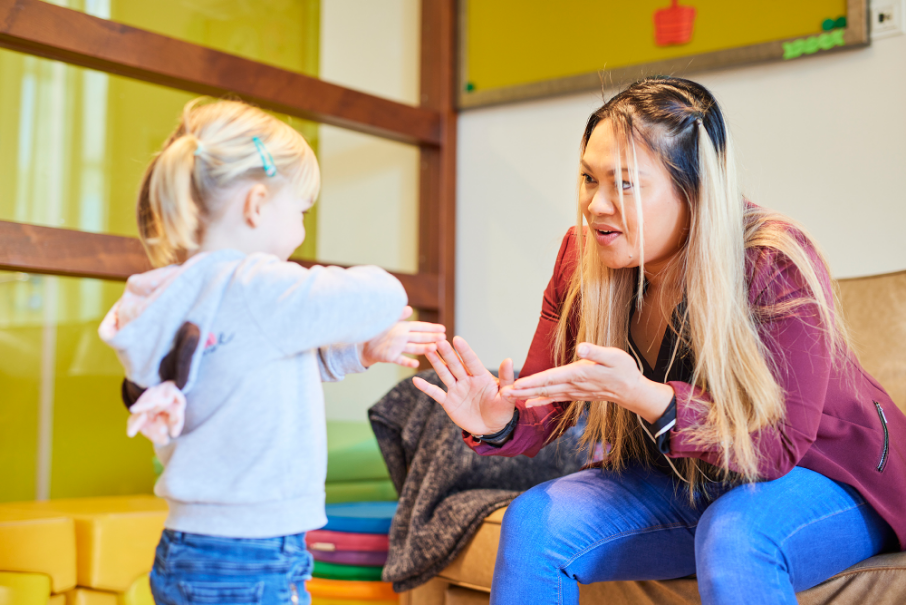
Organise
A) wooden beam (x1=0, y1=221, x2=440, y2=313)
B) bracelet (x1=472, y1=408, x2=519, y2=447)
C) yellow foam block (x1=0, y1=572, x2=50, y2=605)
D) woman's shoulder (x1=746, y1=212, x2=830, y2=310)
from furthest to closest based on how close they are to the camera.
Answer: wooden beam (x1=0, y1=221, x2=440, y2=313) < yellow foam block (x1=0, y1=572, x2=50, y2=605) < bracelet (x1=472, y1=408, x2=519, y2=447) < woman's shoulder (x1=746, y1=212, x2=830, y2=310)

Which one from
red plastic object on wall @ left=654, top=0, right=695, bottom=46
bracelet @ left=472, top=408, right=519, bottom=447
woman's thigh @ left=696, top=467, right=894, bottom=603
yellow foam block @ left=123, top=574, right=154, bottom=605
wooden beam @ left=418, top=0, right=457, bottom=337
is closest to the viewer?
woman's thigh @ left=696, top=467, right=894, bottom=603

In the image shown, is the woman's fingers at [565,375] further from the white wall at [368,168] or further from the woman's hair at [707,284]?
the white wall at [368,168]

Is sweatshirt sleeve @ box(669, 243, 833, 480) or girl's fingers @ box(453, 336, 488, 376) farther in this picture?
girl's fingers @ box(453, 336, 488, 376)

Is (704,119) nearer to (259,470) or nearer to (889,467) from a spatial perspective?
(889,467)

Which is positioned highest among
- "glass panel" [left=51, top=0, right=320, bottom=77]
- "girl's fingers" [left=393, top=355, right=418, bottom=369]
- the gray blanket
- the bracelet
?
"glass panel" [left=51, top=0, right=320, bottom=77]

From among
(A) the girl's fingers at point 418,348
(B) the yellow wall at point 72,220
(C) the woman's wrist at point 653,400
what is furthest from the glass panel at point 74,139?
(C) the woman's wrist at point 653,400

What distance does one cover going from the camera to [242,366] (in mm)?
851

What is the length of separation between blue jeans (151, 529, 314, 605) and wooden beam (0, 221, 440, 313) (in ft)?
3.50

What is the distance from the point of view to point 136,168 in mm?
1994

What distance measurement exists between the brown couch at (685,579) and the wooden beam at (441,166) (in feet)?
3.71

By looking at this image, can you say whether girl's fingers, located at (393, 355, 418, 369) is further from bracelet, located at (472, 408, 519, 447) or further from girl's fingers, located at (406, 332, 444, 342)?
bracelet, located at (472, 408, 519, 447)

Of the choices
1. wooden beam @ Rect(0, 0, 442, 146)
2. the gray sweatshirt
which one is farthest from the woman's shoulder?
wooden beam @ Rect(0, 0, 442, 146)

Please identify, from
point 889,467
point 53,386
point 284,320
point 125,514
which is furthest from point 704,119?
point 53,386

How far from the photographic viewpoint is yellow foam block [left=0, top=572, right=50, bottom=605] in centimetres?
139
